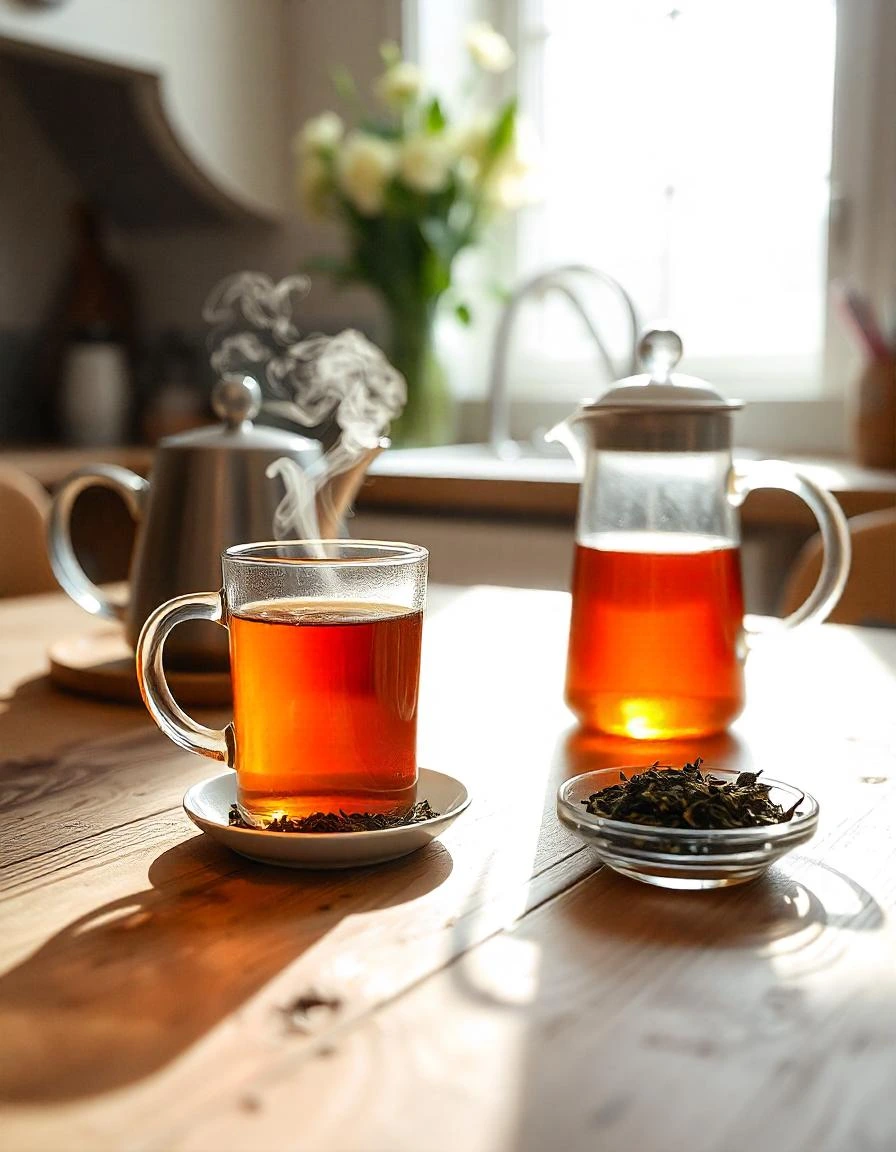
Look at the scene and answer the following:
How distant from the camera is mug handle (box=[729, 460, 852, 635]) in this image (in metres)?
0.76

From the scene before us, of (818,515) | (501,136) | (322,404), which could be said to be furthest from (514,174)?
(818,515)

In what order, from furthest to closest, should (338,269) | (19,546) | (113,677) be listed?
(338,269) < (19,546) < (113,677)

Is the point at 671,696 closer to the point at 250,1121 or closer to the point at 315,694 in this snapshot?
the point at 315,694

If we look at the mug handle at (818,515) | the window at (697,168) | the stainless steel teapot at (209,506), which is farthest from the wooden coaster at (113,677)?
the window at (697,168)

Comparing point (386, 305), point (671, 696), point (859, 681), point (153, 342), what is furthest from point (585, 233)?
point (671, 696)

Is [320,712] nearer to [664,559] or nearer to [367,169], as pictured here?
[664,559]

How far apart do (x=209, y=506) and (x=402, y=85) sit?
1.80 meters

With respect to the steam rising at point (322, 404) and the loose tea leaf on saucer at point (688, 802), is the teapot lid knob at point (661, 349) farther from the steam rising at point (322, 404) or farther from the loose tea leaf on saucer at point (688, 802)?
the loose tea leaf on saucer at point (688, 802)

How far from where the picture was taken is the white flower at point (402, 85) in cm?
246

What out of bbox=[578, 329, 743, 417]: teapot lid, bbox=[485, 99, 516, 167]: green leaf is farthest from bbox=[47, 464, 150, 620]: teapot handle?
bbox=[485, 99, 516, 167]: green leaf

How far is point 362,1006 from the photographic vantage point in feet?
1.39

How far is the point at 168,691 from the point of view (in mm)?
600

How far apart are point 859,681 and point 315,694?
1.72ft

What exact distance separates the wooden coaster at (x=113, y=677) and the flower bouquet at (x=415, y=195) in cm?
162
